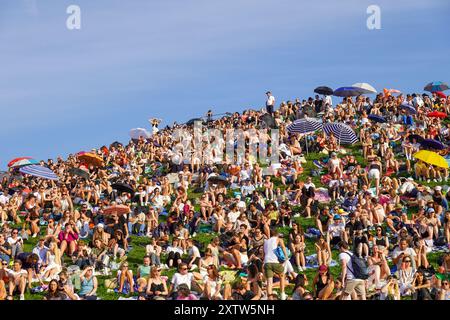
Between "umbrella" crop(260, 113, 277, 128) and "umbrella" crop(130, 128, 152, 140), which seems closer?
"umbrella" crop(260, 113, 277, 128)

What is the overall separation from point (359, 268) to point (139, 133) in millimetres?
25729

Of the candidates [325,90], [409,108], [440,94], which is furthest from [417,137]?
[440,94]

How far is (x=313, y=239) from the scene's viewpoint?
79.2ft

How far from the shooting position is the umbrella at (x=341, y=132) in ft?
108

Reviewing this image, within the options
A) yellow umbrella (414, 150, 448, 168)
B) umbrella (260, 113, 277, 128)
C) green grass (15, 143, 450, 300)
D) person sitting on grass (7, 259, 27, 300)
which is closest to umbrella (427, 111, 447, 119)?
green grass (15, 143, 450, 300)

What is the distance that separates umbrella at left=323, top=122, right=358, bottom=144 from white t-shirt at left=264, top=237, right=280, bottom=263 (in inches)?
510

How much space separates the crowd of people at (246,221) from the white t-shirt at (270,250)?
37 mm

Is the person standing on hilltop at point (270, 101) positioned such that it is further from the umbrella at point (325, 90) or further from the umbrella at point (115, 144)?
the umbrella at point (115, 144)

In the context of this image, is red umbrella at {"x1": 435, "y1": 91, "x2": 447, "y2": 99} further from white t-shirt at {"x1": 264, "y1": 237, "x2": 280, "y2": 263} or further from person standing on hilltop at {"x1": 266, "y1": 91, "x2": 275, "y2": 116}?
white t-shirt at {"x1": 264, "y1": 237, "x2": 280, "y2": 263}

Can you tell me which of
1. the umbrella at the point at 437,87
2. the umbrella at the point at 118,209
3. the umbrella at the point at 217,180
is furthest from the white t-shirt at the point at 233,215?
the umbrella at the point at 437,87

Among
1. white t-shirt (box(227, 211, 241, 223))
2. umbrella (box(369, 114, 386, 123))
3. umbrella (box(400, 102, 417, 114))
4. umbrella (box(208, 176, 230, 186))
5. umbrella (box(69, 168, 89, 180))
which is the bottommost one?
white t-shirt (box(227, 211, 241, 223))

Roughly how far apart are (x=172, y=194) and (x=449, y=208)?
9780 millimetres

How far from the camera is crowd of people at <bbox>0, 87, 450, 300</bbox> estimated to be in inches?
767
